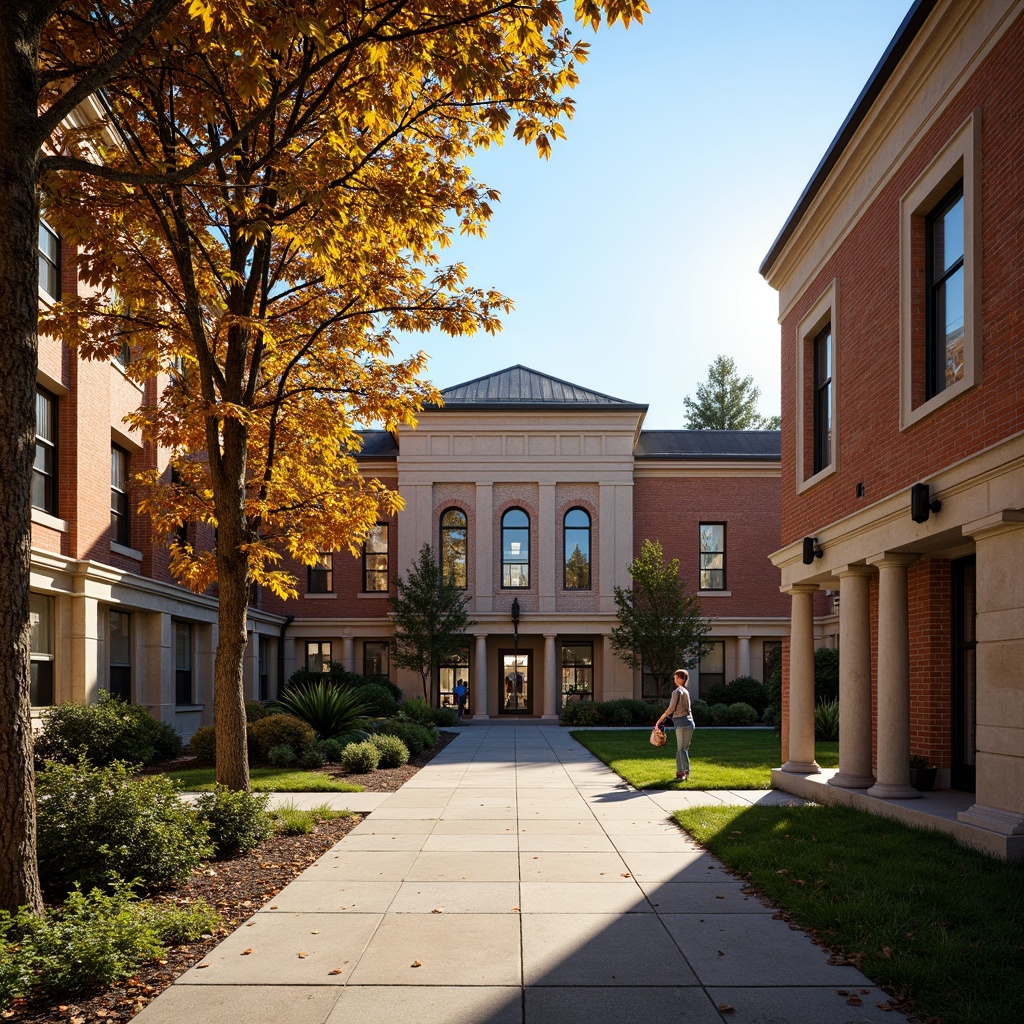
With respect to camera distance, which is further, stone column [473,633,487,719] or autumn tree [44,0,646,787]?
stone column [473,633,487,719]

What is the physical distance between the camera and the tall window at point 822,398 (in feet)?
46.8

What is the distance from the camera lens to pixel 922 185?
10391 millimetres

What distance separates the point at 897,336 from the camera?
36.3ft

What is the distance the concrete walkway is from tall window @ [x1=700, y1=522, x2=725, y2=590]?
2723 cm

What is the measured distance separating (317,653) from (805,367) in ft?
89.1

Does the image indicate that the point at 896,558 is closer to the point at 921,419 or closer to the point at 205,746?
the point at 921,419

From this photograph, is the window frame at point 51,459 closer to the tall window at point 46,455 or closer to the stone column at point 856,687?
the tall window at point 46,455

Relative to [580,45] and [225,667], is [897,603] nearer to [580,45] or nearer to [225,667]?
[580,45]

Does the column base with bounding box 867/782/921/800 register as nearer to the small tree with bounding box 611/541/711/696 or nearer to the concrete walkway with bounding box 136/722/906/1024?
the concrete walkway with bounding box 136/722/906/1024

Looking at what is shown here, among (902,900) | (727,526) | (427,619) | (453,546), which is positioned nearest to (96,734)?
(902,900)

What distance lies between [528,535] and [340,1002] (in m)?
31.7

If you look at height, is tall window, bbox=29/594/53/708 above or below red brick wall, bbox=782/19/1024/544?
below

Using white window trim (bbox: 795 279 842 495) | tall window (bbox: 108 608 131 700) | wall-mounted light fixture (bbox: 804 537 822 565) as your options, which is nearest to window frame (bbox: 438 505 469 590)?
tall window (bbox: 108 608 131 700)

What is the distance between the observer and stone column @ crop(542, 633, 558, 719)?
35.3 m
